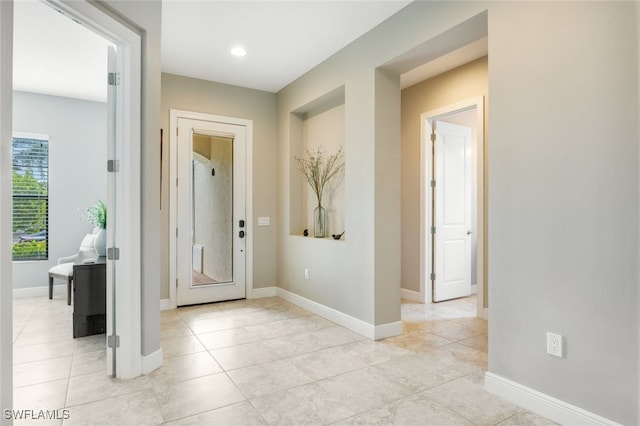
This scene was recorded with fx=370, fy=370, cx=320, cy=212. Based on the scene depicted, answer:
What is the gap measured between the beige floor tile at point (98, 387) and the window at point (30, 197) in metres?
3.63

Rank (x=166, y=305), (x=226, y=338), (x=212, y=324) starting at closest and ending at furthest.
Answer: (x=226, y=338)
(x=212, y=324)
(x=166, y=305)

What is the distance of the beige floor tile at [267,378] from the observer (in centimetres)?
241

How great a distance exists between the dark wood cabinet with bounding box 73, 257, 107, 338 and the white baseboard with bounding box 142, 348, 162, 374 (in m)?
1.02

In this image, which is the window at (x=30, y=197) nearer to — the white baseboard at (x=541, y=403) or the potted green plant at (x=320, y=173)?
the potted green plant at (x=320, y=173)

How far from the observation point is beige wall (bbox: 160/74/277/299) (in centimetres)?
461

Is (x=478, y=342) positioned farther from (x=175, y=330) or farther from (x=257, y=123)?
(x=257, y=123)

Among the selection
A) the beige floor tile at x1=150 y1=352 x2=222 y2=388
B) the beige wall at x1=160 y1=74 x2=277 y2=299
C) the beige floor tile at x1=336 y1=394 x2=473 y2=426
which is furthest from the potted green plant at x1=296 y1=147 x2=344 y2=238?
the beige floor tile at x1=336 y1=394 x2=473 y2=426

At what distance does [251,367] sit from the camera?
2758 millimetres

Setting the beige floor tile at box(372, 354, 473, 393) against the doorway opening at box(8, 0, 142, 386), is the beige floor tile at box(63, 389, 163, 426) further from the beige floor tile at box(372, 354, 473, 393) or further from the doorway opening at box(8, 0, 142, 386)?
the beige floor tile at box(372, 354, 473, 393)

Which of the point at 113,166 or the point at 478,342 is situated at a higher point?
the point at 113,166

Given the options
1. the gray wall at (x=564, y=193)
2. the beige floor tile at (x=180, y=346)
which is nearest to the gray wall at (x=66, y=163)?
the beige floor tile at (x=180, y=346)

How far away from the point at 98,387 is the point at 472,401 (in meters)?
2.39

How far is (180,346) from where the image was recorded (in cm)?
320

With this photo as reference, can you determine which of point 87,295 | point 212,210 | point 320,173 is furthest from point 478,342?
point 87,295
